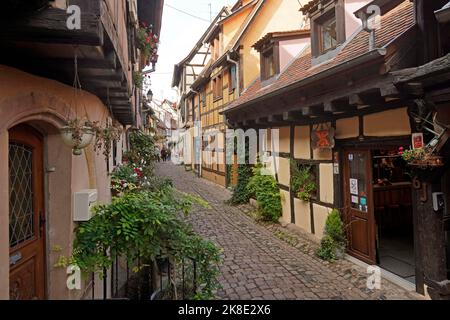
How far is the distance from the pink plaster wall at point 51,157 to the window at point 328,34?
5302 mm

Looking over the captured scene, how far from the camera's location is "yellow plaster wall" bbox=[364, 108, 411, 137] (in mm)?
4613

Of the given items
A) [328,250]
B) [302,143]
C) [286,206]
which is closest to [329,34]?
[302,143]

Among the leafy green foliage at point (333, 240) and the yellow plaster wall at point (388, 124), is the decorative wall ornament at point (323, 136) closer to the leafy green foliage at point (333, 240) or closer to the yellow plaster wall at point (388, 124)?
the yellow plaster wall at point (388, 124)

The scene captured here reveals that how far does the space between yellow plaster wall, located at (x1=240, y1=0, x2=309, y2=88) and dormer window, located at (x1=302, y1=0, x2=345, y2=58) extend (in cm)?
425

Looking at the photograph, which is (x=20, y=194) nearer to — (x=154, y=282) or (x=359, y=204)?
(x=154, y=282)

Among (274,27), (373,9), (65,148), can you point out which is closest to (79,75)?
(65,148)

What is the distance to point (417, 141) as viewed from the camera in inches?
166

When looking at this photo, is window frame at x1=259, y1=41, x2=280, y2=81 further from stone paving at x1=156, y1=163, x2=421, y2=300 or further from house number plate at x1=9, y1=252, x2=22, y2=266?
house number plate at x1=9, y1=252, x2=22, y2=266

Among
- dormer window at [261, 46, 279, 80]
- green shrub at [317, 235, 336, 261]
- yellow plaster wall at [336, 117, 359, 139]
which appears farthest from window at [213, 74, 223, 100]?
green shrub at [317, 235, 336, 261]

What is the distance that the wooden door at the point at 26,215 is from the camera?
9.70 feet

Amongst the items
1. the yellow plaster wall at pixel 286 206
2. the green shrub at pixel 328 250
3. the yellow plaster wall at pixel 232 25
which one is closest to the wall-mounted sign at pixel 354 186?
the green shrub at pixel 328 250

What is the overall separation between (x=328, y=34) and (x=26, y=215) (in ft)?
22.5
